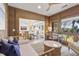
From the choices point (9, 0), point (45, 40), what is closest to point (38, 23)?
point (45, 40)

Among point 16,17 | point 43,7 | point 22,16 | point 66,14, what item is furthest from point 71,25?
point 16,17

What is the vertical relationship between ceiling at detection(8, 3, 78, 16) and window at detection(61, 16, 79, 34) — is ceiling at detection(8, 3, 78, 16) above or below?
above

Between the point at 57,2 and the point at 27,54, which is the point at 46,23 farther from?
the point at 27,54

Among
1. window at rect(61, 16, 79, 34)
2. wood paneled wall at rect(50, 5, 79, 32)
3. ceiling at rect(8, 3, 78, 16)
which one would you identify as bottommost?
window at rect(61, 16, 79, 34)

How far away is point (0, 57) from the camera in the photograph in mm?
2256

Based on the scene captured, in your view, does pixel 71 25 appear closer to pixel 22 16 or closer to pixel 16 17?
pixel 22 16

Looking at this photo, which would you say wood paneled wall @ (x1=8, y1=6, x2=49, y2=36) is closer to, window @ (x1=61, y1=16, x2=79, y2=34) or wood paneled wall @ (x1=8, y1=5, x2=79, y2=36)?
wood paneled wall @ (x1=8, y1=5, x2=79, y2=36)

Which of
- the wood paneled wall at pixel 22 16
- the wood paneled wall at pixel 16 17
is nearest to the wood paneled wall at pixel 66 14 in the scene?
Answer: the wood paneled wall at pixel 22 16

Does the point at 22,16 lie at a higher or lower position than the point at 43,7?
lower

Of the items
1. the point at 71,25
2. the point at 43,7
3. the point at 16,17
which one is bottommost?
the point at 71,25

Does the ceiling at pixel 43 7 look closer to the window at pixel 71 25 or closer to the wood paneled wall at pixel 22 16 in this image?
the wood paneled wall at pixel 22 16

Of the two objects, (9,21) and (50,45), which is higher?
(9,21)

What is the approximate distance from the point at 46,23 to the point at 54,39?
0.34 meters

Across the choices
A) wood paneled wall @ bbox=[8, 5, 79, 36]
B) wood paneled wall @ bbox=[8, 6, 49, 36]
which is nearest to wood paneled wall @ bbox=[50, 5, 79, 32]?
wood paneled wall @ bbox=[8, 5, 79, 36]
